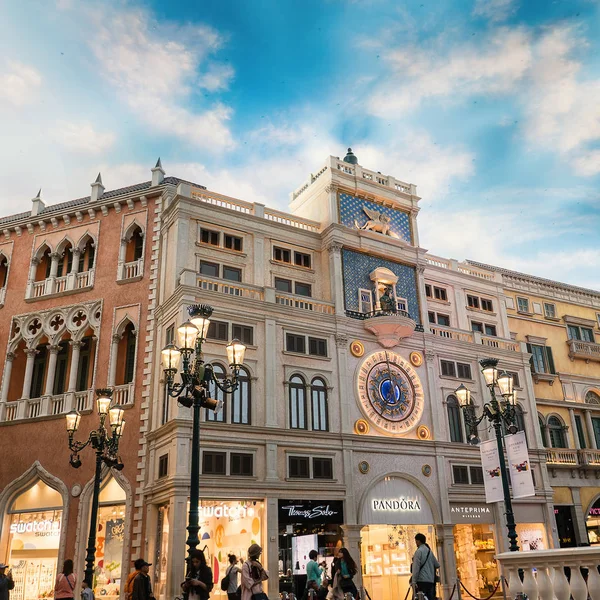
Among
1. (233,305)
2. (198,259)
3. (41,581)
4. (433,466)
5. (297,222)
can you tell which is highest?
(297,222)

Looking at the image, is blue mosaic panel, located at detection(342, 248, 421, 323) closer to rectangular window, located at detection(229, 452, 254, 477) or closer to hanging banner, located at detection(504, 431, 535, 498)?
rectangular window, located at detection(229, 452, 254, 477)

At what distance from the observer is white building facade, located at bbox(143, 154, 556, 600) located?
2216 cm

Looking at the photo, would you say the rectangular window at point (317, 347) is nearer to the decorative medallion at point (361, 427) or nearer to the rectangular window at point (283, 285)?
the rectangular window at point (283, 285)

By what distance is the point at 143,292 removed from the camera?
2589 centimetres

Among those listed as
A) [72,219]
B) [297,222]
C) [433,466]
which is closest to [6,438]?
[72,219]

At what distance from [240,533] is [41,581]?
772 cm

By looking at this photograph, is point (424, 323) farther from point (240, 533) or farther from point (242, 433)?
point (240, 533)

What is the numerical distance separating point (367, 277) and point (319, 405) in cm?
666

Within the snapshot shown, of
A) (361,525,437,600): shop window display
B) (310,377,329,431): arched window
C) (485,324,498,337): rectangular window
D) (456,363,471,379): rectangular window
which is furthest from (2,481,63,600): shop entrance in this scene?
(485,324,498,337): rectangular window

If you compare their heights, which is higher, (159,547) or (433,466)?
(433,466)

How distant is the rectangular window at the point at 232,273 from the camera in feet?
85.4

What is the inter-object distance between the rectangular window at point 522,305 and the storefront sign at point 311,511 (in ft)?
57.9

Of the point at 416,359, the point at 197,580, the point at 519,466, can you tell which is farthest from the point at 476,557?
the point at 197,580

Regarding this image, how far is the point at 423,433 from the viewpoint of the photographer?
88.6 feet
